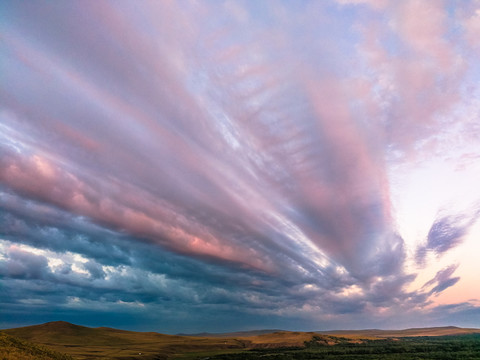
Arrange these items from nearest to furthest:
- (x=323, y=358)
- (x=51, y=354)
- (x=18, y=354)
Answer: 1. (x=18, y=354)
2. (x=51, y=354)
3. (x=323, y=358)

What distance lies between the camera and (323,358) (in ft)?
582

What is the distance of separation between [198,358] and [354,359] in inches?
3686

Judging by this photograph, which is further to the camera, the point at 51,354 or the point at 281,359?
the point at 281,359

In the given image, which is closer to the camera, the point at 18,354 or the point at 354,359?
the point at 18,354

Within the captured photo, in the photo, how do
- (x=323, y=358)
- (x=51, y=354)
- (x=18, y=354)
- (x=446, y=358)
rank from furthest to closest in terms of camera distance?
1. (x=323, y=358)
2. (x=446, y=358)
3. (x=51, y=354)
4. (x=18, y=354)

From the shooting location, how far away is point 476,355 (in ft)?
547

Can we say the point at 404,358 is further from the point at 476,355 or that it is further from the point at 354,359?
the point at 476,355

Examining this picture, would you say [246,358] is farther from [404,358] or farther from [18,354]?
[18,354]

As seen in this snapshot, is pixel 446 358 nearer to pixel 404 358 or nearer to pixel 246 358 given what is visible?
pixel 404 358

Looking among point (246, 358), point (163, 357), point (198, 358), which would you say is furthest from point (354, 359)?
point (163, 357)

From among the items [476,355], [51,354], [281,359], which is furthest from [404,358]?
[51,354]

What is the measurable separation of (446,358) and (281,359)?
293 ft

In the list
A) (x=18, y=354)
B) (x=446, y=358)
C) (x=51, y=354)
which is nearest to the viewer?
(x=18, y=354)

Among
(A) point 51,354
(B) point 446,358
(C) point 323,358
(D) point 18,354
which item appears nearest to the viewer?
(D) point 18,354
